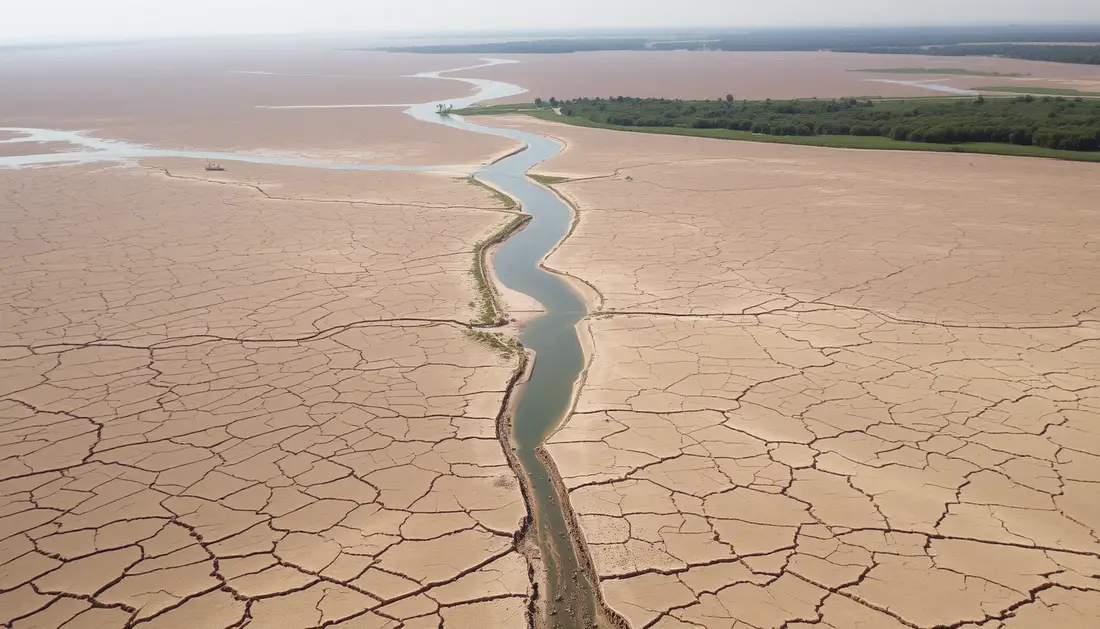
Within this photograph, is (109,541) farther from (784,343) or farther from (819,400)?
(784,343)

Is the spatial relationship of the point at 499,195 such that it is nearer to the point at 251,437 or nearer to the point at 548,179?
the point at 548,179

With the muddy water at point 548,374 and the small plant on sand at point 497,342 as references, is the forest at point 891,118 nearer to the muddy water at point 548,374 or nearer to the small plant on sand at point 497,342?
the muddy water at point 548,374

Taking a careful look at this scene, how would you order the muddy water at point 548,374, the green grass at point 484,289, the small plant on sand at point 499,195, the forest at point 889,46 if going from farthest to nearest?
the forest at point 889,46, the small plant on sand at point 499,195, the green grass at point 484,289, the muddy water at point 548,374

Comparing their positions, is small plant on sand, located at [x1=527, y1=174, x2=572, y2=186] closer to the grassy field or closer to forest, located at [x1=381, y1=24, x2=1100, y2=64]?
the grassy field

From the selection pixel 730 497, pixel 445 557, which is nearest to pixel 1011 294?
pixel 730 497

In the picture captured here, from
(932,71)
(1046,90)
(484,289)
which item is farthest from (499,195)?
(932,71)

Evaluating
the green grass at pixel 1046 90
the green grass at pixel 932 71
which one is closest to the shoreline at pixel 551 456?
the green grass at pixel 1046 90

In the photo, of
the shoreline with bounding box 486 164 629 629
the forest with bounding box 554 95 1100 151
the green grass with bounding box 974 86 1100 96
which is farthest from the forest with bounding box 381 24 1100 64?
the shoreline with bounding box 486 164 629 629
